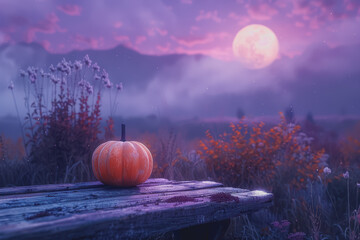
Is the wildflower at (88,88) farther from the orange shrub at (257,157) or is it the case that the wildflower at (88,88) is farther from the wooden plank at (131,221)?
the wooden plank at (131,221)

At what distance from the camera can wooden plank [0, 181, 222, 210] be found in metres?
1.83

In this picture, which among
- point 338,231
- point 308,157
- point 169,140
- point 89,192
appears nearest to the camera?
point 89,192

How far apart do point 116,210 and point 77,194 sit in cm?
60

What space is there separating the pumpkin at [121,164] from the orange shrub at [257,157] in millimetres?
2627

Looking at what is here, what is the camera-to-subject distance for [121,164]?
8.08 ft

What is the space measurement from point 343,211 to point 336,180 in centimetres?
51

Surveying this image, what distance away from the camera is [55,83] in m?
5.16

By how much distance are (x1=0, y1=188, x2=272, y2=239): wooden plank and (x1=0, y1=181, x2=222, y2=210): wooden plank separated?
40cm

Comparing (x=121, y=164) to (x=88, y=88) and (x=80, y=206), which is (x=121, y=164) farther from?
(x=88, y=88)

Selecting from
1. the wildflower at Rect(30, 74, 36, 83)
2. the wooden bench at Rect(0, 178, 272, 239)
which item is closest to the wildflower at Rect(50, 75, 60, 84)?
the wildflower at Rect(30, 74, 36, 83)

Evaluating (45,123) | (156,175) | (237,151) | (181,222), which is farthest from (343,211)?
(45,123)

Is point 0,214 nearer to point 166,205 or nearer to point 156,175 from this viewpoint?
point 166,205

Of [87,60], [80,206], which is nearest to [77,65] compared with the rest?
[87,60]

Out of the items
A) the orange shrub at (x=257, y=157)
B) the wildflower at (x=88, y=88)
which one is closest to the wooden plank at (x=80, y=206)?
the orange shrub at (x=257, y=157)
